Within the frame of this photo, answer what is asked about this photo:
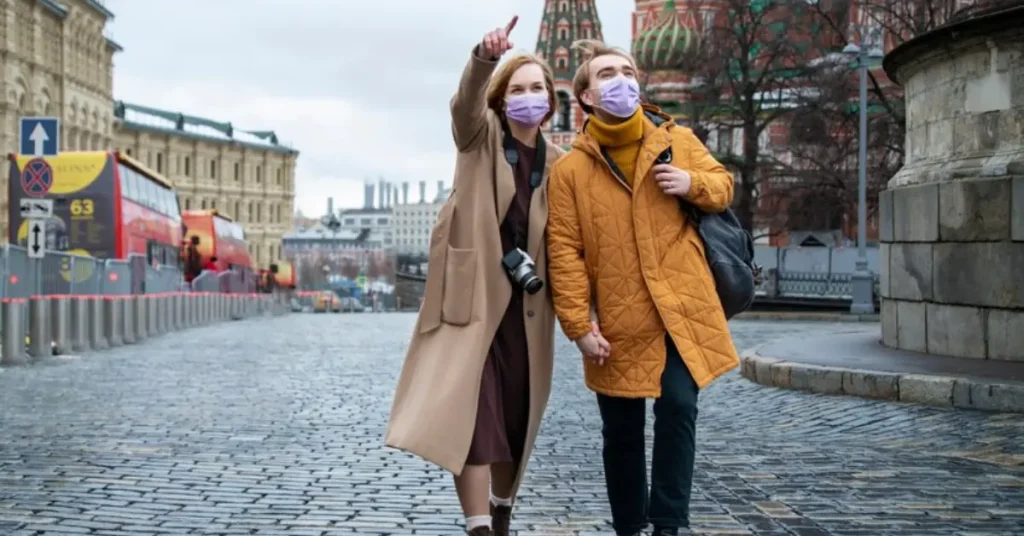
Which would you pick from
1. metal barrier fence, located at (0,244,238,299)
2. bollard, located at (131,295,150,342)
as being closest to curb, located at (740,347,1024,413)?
metal barrier fence, located at (0,244,238,299)

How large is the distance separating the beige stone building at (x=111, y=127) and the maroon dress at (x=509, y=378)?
69338mm

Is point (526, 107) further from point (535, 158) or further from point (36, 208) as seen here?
point (36, 208)

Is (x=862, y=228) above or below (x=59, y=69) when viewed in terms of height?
below

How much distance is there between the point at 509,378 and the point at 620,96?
3.37 ft

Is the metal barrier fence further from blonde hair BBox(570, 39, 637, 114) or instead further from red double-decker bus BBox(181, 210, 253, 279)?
red double-decker bus BBox(181, 210, 253, 279)

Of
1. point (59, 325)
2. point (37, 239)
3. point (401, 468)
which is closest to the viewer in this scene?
point (401, 468)

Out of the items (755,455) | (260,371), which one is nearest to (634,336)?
(755,455)

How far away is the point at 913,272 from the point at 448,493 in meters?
6.34

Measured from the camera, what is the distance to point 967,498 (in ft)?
20.7

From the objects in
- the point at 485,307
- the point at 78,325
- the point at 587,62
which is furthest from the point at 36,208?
the point at 485,307

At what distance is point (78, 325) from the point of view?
66.9 ft

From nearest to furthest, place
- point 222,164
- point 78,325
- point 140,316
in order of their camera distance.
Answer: point 78,325
point 140,316
point 222,164

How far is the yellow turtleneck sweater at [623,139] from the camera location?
4.96 meters

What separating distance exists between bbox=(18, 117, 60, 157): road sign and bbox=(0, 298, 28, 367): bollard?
370 centimetres
